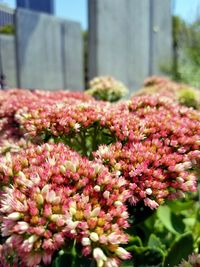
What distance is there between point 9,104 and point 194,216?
0.98 metres

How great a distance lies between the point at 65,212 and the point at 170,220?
3.50 ft

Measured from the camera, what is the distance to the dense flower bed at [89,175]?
0.79 metres

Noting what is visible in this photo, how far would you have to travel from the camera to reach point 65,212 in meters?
0.80

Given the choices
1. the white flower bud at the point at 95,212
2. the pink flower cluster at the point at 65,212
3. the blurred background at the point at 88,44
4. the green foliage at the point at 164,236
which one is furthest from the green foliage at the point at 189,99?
the blurred background at the point at 88,44

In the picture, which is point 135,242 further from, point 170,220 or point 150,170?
point 150,170

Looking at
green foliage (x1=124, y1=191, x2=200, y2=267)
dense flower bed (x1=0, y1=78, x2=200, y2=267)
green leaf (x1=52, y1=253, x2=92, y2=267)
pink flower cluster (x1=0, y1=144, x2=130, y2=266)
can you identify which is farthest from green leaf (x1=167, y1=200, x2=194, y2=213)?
pink flower cluster (x1=0, y1=144, x2=130, y2=266)

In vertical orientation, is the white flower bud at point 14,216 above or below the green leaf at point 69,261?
above

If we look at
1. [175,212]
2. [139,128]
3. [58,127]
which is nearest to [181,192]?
[139,128]

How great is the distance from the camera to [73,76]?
6637mm

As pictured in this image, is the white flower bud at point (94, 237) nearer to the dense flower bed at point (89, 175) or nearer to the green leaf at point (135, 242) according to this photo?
the dense flower bed at point (89, 175)

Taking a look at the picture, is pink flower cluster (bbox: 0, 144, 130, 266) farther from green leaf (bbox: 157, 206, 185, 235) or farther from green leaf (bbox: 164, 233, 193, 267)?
green leaf (bbox: 157, 206, 185, 235)

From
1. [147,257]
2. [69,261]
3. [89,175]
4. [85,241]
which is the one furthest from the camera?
[147,257]

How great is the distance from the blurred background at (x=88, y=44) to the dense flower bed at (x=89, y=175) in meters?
3.70

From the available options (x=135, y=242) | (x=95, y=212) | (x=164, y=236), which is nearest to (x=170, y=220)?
(x=164, y=236)
